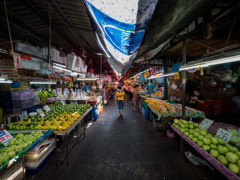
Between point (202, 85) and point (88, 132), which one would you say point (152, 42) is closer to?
point (88, 132)

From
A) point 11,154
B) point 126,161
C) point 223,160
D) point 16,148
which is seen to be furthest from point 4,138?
point 223,160

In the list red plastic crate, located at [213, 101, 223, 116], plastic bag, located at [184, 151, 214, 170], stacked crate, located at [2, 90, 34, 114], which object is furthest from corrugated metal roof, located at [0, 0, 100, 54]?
red plastic crate, located at [213, 101, 223, 116]

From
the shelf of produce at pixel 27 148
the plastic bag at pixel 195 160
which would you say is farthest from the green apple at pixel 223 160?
the shelf of produce at pixel 27 148

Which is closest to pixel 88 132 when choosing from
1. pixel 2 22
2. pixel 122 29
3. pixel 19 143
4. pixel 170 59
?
pixel 19 143

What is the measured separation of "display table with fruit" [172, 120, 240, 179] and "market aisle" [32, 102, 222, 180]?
909mm

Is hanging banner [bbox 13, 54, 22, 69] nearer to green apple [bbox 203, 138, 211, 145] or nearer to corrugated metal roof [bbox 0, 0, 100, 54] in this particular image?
corrugated metal roof [bbox 0, 0, 100, 54]

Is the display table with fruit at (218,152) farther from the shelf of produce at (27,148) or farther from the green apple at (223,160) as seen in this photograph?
the shelf of produce at (27,148)

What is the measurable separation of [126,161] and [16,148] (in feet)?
8.33

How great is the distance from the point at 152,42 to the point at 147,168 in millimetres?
3234

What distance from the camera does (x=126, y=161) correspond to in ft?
8.52

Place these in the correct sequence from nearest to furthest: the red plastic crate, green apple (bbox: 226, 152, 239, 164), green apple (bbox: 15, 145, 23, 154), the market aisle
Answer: green apple (bbox: 226, 152, 239, 164) < green apple (bbox: 15, 145, 23, 154) < the market aisle < the red plastic crate

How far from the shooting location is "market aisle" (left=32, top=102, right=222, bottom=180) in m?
2.22

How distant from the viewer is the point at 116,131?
4.30m

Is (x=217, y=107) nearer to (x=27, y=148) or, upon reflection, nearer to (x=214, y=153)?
(x=214, y=153)
